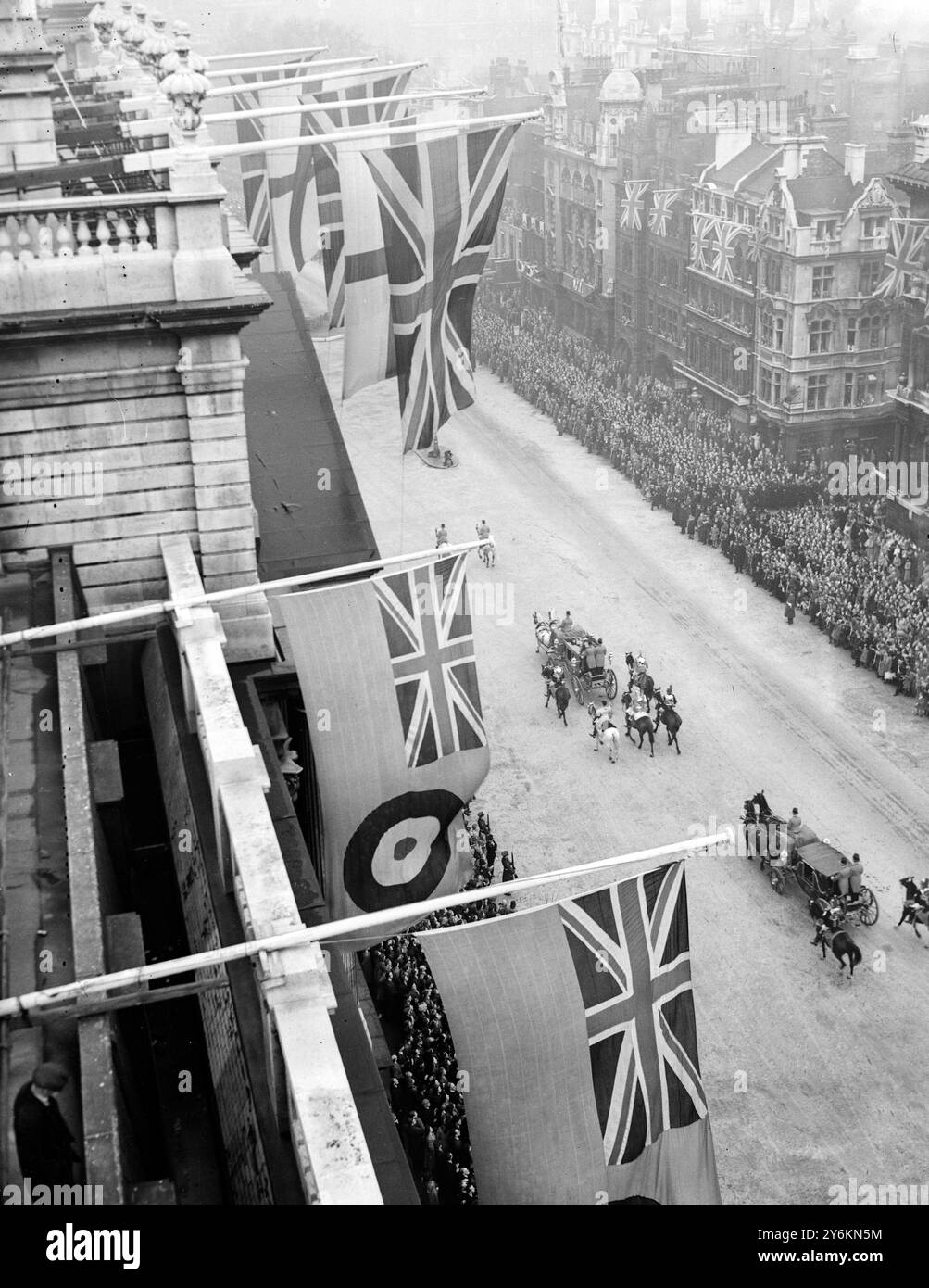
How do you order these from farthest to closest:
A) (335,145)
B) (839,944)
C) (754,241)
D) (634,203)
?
(634,203), (754,241), (839,944), (335,145)

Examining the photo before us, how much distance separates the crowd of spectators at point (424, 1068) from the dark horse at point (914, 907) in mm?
7889

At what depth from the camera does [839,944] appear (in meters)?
29.8

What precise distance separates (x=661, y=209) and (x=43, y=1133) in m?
67.2

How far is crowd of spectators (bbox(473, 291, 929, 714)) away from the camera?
44750 millimetres

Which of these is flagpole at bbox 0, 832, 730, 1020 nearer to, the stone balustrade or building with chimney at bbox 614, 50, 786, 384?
the stone balustrade

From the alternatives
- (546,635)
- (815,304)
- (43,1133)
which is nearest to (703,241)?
(815,304)

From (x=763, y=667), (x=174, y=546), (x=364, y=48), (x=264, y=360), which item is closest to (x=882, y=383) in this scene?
(x=763, y=667)

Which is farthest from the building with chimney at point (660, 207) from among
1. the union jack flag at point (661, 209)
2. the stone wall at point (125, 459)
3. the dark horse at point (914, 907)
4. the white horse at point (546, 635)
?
the stone wall at point (125, 459)

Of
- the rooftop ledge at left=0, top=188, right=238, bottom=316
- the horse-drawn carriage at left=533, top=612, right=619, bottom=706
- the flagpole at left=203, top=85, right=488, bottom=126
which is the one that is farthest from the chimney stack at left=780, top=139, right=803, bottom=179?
the rooftop ledge at left=0, top=188, right=238, bottom=316

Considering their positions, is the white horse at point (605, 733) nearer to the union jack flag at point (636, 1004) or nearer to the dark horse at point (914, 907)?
the dark horse at point (914, 907)

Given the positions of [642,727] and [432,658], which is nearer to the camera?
[432,658]

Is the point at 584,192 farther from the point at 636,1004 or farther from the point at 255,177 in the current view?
the point at 636,1004
